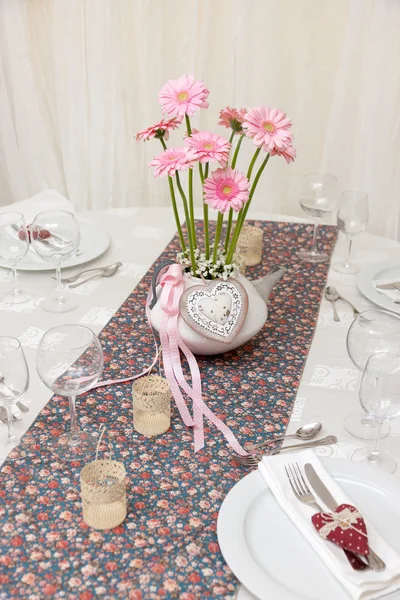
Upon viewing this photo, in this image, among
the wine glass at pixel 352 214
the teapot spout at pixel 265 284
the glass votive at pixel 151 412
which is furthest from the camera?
the wine glass at pixel 352 214

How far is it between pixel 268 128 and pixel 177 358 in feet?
1.49

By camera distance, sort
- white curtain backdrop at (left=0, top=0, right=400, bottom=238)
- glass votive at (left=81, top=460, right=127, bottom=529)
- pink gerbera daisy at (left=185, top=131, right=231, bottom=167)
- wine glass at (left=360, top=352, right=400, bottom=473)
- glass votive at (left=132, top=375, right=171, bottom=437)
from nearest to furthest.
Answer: glass votive at (left=81, top=460, right=127, bottom=529), wine glass at (left=360, top=352, right=400, bottom=473), glass votive at (left=132, top=375, right=171, bottom=437), pink gerbera daisy at (left=185, top=131, right=231, bottom=167), white curtain backdrop at (left=0, top=0, right=400, bottom=238)

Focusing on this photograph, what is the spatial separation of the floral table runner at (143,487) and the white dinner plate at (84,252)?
0.30m

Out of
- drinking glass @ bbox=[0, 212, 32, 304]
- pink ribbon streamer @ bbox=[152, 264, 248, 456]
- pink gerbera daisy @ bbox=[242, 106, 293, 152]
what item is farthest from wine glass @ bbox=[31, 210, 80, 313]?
pink gerbera daisy @ bbox=[242, 106, 293, 152]

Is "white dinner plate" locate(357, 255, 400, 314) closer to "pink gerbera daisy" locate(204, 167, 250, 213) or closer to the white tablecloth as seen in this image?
the white tablecloth

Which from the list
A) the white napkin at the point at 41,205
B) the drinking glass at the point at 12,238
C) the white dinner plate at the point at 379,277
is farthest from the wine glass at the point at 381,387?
the white napkin at the point at 41,205

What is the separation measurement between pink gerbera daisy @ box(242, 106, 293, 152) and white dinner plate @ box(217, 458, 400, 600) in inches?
22.5

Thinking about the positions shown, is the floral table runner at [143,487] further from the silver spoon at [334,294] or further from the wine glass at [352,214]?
the wine glass at [352,214]

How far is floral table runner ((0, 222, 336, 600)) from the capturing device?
2.99ft

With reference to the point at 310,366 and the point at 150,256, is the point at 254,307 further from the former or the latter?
the point at 150,256

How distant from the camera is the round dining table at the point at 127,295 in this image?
125 centimetres

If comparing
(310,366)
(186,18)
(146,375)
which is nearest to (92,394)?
(146,375)

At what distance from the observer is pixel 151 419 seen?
120cm

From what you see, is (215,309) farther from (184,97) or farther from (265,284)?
(184,97)
